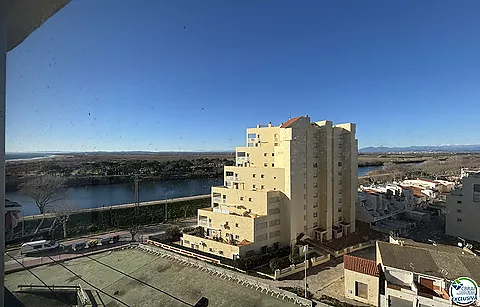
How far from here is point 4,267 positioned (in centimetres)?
48

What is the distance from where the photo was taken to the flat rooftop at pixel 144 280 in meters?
1.21

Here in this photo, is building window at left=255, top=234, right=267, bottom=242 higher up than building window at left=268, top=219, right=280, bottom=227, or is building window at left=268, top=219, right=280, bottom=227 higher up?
building window at left=268, top=219, right=280, bottom=227

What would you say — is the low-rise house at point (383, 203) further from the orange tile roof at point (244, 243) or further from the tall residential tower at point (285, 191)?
the orange tile roof at point (244, 243)

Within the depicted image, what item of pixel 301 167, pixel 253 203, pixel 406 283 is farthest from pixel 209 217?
pixel 406 283

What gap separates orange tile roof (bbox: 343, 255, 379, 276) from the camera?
355 centimetres

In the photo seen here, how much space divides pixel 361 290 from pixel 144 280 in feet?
9.17

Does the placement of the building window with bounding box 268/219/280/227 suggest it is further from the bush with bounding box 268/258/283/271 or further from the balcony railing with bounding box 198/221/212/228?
the balcony railing with bounding box 198/221/212/228

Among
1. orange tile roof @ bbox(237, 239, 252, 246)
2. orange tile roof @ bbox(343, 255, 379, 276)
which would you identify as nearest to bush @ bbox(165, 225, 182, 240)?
orange tile roof @ bbox(237, 239, 252, 246)

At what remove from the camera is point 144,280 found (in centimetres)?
227

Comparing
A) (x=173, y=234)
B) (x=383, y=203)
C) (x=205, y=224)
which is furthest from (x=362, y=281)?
(x=383, y=203)

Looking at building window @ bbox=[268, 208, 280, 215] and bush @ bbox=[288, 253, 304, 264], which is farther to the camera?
building window @ bbox=[268, 208, 280, 215]

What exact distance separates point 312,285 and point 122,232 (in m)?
5.00

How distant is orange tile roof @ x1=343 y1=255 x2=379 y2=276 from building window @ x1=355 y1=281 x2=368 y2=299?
0.51ft

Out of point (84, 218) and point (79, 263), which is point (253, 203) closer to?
point (84, 218)
